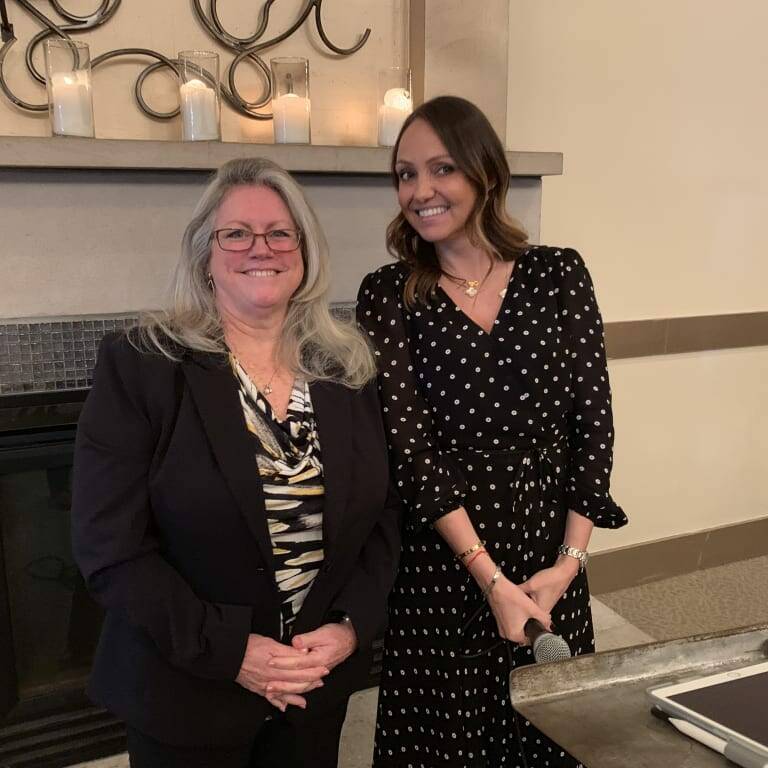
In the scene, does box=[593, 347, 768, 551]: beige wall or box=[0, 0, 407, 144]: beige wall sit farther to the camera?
box=[593, 347, 768, 551]: beige wall

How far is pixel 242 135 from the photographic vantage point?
2082 millimetres

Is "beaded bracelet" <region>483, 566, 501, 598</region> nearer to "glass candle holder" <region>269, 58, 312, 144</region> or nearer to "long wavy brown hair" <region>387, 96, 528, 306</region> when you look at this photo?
"long wavy brown hair" <region>387, 96, 528, 306</region>

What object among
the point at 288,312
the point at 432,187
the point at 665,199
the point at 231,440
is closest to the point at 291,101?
the point at 432,187

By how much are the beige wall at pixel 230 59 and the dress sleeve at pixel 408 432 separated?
2.81 ft

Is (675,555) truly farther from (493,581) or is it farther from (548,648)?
(548,648)

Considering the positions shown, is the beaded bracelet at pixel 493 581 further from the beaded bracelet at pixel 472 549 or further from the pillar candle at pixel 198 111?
the pillar candle at pixel 198 111

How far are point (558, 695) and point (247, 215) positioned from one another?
862mm

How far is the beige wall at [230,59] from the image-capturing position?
6.15 feet

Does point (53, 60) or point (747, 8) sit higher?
point (747, 8)

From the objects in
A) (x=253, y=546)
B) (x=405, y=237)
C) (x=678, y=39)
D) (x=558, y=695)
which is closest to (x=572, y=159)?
(x=678, y=39)

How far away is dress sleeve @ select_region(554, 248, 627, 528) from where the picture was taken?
60.6 inches

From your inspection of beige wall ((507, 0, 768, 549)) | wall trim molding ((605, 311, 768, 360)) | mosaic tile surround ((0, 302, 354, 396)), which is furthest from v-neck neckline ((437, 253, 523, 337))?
wall trim molding ((605, 311, 768, 360))

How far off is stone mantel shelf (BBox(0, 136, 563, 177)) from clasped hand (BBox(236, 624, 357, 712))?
3.55 feet

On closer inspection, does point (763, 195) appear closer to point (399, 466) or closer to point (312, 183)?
point (312, 183)
